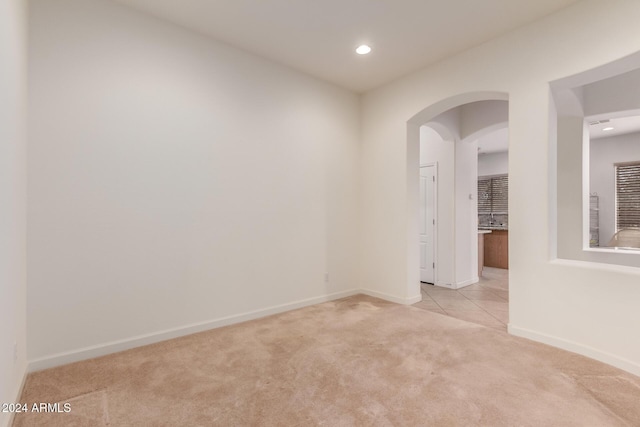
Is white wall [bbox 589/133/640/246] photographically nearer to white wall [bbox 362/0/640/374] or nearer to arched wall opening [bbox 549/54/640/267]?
arched wall opening [bbox 549/54/640/267]

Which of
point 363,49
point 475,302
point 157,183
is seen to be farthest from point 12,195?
point 475,302

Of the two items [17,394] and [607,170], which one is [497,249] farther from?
[17,394]

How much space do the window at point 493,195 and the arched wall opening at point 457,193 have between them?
150 inches

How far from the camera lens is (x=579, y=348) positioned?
8.68ft

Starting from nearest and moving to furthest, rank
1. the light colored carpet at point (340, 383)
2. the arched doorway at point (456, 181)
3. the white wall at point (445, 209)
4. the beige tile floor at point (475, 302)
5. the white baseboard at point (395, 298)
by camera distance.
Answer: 1. the light colored carpet at point (340, 383)
2. the beige tile floor at point (475, 302)
3. the white baseboard at point (395, 298)
4. the arched doorway at point (456, 181)
5. the white wall at point (445, 209)

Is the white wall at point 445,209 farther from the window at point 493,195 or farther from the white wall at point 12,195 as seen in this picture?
the white wall at point 12,195

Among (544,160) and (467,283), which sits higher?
(544,160)

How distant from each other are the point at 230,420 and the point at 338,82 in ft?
13.2

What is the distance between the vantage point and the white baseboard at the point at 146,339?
2422 millimetres

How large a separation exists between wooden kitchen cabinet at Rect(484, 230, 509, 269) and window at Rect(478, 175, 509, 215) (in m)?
1.71

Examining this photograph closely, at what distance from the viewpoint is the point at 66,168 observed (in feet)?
8.18

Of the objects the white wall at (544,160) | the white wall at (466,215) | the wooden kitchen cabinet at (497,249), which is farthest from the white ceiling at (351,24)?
the wooden kitchen cabinet at (497,249)

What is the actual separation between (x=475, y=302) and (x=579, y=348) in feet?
5.35

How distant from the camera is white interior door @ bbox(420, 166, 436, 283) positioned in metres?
5.36
